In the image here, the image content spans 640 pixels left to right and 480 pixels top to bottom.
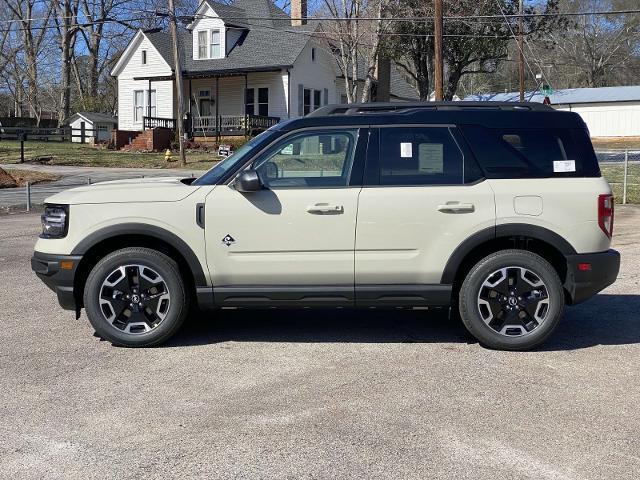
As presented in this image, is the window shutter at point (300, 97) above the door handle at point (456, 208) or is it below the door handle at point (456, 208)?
above

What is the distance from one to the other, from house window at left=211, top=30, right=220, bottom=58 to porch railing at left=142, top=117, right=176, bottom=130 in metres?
4.59

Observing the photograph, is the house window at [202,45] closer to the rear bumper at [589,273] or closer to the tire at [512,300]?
the tire at [512,300]

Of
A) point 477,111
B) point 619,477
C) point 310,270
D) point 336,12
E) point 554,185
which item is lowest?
point 619,477

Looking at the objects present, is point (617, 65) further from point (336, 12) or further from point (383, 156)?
point (383, 156)

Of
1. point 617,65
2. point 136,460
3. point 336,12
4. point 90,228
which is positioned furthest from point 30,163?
point 617,65

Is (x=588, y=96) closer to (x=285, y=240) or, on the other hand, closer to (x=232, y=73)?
(x=232, y=73)

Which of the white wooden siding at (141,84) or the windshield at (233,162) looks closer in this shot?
the windshield at (233,162)

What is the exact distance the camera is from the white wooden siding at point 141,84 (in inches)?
1666

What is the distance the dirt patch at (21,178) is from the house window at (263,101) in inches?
619

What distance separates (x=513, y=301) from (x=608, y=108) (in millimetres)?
58659

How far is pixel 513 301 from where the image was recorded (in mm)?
5691

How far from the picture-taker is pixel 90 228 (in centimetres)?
569

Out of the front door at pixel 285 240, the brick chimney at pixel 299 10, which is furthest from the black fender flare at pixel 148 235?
the brick chimney at pixel 299 10

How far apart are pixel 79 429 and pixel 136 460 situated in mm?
608
